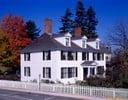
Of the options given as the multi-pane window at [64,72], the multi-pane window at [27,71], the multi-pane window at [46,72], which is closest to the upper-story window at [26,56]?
the multi-pane window at [27,71]

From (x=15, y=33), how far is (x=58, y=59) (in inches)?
634

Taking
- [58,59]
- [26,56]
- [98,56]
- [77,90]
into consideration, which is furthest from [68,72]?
[77,90]

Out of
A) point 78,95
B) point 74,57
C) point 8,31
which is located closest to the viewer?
point 78,95

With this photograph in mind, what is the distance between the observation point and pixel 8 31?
185 ft

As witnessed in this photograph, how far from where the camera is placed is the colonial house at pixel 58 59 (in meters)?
44.4

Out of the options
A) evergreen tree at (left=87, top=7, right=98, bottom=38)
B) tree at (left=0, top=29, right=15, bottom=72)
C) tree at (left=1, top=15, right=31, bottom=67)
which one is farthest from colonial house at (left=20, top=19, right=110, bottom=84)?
evergreen tree at (left=87, top=7, right=98, bottom=38)

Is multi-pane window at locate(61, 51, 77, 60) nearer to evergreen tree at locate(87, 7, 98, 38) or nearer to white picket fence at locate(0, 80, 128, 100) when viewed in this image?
white picket fence at locate(0, 80, 128, 100)

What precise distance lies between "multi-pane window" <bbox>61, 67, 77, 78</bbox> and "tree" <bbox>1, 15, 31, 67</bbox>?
1132cm

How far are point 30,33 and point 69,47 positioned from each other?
20.8 metres

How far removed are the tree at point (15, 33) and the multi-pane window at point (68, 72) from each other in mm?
11321

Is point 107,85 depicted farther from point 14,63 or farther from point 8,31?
point 8,31

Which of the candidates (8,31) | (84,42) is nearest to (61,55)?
(84,42)

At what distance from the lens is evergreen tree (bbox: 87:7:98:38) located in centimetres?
7802

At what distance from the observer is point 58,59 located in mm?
43969
